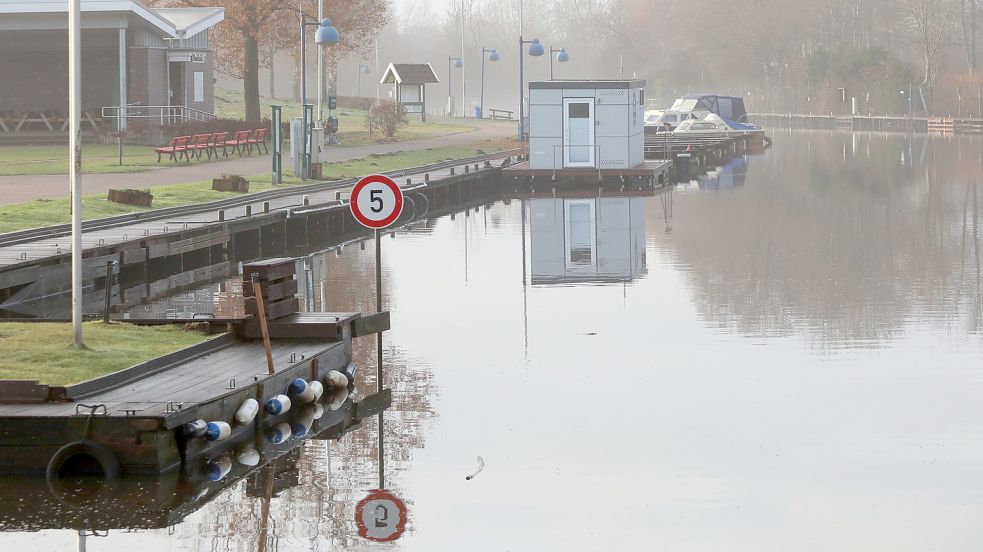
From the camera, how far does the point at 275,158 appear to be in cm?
4275

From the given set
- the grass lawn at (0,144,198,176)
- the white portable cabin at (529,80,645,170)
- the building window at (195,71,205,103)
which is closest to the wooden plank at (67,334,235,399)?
the grass lawn at (0,144,198,176)

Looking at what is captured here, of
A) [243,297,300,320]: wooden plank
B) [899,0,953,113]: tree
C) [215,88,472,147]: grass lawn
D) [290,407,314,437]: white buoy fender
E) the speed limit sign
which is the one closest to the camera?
[290,407,314,437]: white buoy fender

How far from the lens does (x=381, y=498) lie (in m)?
12.4

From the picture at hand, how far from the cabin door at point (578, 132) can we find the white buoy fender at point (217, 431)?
3842 centimetres

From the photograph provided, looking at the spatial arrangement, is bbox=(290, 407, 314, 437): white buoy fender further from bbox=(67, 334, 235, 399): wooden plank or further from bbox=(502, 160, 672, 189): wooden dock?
bbox=(502, 160, 672, 189): wooden dock

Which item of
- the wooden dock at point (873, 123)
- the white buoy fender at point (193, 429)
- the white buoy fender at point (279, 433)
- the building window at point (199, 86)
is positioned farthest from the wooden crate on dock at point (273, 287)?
the wooden dock at point (873, 123)

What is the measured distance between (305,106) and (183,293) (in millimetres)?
18286

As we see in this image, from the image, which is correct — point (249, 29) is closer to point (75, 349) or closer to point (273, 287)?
point (273, 287)

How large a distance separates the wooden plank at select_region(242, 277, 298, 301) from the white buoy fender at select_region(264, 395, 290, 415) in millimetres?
2155

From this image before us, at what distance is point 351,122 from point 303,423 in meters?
74.0

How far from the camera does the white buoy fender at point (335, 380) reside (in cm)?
1623

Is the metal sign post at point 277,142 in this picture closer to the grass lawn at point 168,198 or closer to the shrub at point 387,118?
the grass lawn at point 168,198

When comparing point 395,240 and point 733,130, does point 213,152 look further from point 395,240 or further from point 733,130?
point 733,130

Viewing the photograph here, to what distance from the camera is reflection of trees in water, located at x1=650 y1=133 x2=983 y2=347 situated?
74.7 ft
